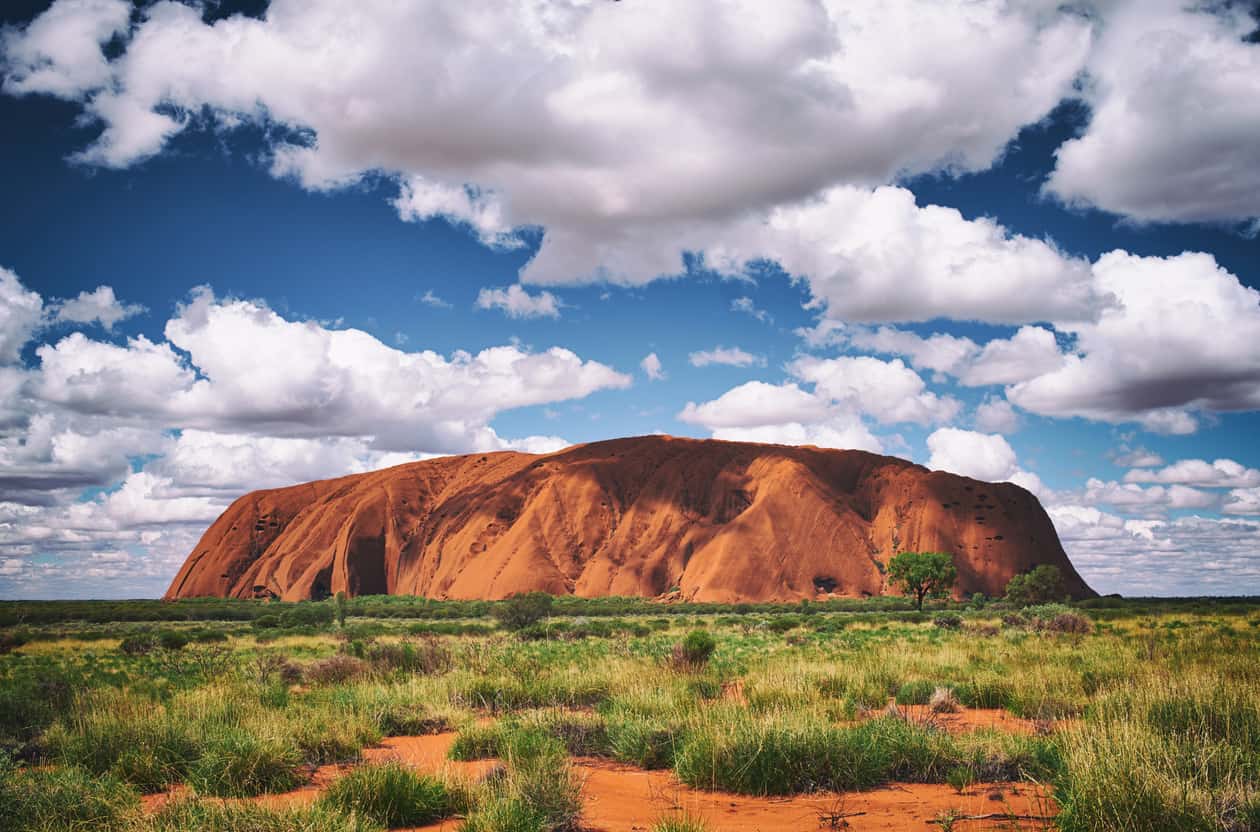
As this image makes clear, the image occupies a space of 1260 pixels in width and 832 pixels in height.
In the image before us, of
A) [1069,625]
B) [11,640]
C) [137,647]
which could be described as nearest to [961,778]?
[1069,625]

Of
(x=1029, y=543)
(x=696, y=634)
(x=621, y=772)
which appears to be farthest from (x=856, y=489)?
(x=621, y=772)

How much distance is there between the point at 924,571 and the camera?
61.8 meters

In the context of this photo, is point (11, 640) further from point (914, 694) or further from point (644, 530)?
point (644, 530)

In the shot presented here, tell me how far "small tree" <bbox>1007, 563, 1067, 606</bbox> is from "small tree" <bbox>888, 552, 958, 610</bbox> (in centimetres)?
500

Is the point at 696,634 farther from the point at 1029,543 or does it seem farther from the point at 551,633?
the point at 1029,543

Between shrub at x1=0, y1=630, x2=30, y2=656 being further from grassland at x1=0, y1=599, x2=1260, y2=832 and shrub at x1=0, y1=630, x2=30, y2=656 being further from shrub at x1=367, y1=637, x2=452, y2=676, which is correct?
shrub at x1=367, y1=637, x2=452, y2=676

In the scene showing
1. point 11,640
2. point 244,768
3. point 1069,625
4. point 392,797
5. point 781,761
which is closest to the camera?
point 392,797

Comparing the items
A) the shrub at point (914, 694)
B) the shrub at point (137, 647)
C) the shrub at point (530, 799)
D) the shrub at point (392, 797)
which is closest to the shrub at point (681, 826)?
the shrub at point (530, 799)

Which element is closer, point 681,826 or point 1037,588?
point 681,826

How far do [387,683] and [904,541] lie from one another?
9311cm

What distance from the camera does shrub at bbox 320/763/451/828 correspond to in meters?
6.52

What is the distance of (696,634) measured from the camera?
1617 centimetres

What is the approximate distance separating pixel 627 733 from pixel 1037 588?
2276 inches

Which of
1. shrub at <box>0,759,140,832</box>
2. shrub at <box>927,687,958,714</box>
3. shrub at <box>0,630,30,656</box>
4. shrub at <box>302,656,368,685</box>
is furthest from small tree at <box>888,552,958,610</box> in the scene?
shrub at <box>0,759,140,832</box>
